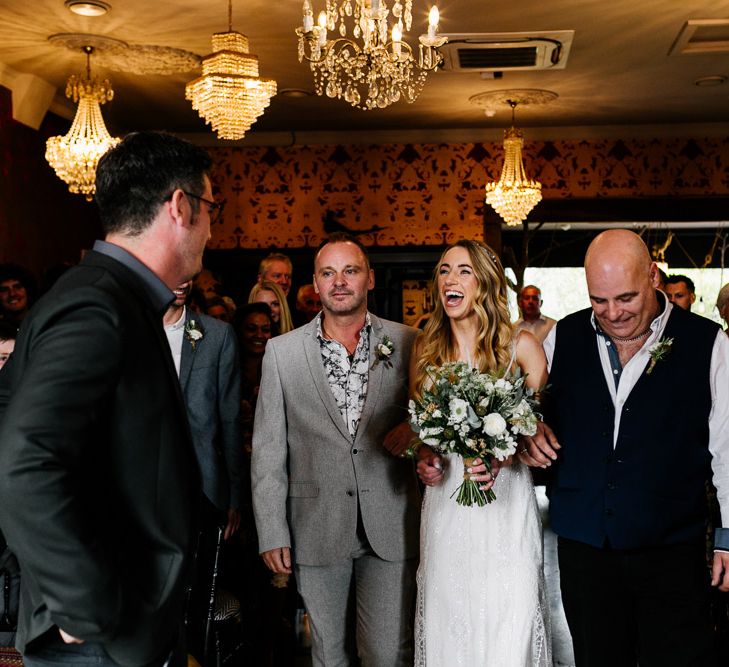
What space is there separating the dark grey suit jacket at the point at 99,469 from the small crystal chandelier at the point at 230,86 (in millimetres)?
4447

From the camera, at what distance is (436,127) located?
Result: 10.7 m

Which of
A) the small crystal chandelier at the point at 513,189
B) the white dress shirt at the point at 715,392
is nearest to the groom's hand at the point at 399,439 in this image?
the white dress shirt at the point at 715,392

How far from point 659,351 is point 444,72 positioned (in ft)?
18.5

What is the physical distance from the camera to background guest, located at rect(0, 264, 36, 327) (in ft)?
20.1

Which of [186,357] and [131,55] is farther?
[131,55]

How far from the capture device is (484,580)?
11.3ft

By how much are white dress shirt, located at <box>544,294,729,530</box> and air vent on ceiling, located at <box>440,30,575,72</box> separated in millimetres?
4519

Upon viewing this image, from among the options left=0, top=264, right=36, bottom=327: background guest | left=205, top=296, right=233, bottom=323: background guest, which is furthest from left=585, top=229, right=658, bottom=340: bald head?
left=0, top=264, right=36, bottom=327: background guest

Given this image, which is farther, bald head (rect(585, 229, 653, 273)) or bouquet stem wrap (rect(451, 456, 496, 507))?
bouquet stem wrap (rect(451, 456, 496, 507))

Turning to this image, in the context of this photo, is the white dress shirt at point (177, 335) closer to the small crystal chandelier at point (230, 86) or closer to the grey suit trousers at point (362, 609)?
the grey suit trousers at point (362, 609)

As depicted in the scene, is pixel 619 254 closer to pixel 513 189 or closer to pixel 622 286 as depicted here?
pixel 622 286

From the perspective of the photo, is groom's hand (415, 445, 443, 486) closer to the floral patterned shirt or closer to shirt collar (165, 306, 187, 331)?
the floral patterned shirt

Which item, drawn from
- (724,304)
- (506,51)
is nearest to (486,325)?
(724,304)

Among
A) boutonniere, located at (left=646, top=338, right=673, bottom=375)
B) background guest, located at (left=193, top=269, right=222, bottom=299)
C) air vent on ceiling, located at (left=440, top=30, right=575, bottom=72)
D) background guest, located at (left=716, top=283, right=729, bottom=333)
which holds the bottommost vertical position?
boutonniere, located at (left=646, top=338, right=673, bottom=375)
